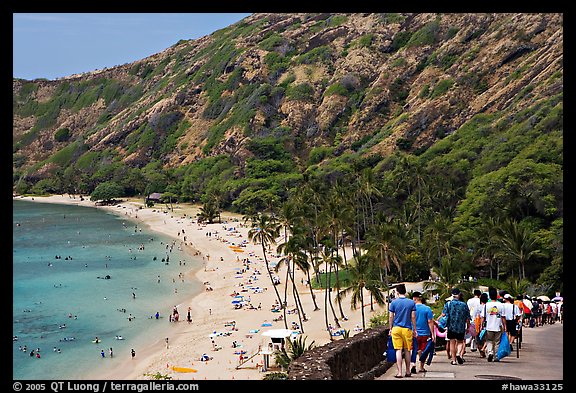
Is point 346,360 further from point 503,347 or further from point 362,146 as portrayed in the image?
point 362,146

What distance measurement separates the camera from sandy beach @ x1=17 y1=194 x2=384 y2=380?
3300 centimetres

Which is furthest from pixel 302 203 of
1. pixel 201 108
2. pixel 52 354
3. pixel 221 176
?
pixel 201 108

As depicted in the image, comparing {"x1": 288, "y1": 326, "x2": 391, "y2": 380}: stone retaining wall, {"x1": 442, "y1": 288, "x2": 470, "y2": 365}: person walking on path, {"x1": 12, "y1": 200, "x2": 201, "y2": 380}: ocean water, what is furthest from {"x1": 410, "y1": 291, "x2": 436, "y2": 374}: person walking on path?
{"x1": 12, "y1": 200, "x2": 201, "y2": 380}: ocean water

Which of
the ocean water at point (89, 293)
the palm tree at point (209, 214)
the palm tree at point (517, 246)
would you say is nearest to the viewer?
the ocean water at point (89, 293)

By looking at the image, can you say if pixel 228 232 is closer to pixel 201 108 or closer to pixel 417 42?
pixel 417 42

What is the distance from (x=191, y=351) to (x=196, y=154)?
111 meters

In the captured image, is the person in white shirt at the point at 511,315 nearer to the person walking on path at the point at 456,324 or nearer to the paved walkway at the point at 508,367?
the paved walkway at the point at 508,367

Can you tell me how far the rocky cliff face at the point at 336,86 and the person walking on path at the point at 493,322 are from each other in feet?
246

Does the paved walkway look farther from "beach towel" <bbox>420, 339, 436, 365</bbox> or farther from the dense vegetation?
the dense vegetation

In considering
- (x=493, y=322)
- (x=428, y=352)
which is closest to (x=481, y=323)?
(x=493, y=322)

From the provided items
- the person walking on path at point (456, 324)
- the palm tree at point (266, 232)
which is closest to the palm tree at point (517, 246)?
the palm tree at point (266, 232)

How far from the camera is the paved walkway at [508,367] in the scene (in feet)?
37.4

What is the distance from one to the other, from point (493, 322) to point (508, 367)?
1003 mm

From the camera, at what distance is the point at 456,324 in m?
12.8
